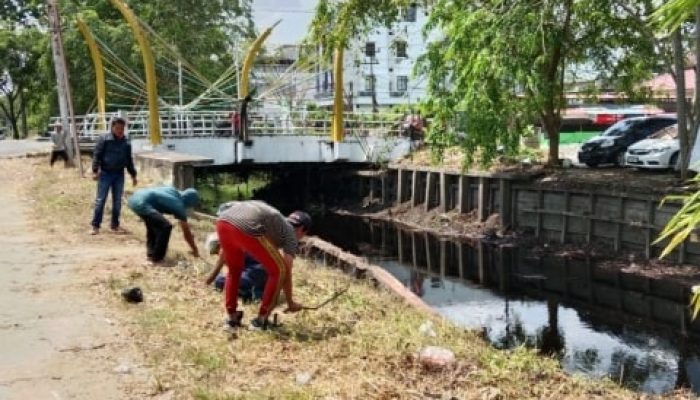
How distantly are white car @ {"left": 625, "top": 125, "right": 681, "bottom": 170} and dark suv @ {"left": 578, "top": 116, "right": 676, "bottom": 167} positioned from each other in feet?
4.03

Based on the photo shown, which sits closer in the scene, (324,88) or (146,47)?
(146,47)

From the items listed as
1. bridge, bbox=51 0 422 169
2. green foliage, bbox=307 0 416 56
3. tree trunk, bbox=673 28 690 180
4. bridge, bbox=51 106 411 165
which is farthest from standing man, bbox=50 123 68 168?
tree trunk, bbox=673 28 690 180

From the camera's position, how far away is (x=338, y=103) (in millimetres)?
27359

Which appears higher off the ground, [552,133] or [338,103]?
[338,103]

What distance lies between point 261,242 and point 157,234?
3.41m

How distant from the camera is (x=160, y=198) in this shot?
8.88 meters

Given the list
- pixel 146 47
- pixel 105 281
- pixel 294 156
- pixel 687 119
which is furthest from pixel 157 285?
pixel 294 156

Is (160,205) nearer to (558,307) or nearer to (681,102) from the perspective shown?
(558,307)

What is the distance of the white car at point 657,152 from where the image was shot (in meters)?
19.5

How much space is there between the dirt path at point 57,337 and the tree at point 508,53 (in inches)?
354

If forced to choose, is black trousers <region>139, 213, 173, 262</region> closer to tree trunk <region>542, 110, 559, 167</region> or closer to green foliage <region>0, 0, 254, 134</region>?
tree trunk <region>542, 110, 559, 167</region>

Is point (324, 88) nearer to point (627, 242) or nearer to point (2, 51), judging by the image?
point (2, 51)

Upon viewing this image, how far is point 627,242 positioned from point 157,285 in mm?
12698

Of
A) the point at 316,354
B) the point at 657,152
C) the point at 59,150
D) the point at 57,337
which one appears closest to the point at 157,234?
the point at 57,337
